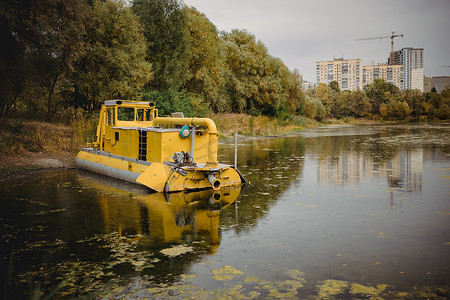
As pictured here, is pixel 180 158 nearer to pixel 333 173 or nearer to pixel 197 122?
pixel 197 122

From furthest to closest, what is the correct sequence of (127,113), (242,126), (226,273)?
(242,126)
(127,113)
(226,273)

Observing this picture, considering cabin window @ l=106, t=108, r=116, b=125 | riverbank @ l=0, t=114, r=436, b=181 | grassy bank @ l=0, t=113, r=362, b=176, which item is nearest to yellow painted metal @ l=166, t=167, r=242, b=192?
cabin window @ l=106, t=108, r=116, b=125

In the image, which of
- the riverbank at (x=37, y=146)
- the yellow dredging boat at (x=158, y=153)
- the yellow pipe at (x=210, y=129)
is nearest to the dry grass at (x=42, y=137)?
the riverbank at (x=37, y=146)

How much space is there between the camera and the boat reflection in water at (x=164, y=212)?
6922 mm

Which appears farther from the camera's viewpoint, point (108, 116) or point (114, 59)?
point (114, 59)

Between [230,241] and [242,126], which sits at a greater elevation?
[242,126]

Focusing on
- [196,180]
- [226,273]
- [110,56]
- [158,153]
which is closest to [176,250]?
[226,273]

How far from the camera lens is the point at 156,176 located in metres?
10.5

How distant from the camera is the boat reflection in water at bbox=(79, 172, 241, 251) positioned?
6.92 meters

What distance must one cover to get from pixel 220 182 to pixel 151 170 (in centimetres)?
189

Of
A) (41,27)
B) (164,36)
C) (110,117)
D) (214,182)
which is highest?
(164,36)

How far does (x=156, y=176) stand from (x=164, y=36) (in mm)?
20241

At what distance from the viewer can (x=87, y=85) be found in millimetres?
22609

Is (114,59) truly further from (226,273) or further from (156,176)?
(226,273)
